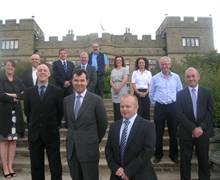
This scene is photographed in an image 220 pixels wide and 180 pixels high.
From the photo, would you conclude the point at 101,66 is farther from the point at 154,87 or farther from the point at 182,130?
the point at 182,130

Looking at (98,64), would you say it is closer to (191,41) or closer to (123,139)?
(123,139)

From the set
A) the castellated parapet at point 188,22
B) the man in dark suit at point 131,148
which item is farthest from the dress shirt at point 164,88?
the castellated parapet at point 188,22

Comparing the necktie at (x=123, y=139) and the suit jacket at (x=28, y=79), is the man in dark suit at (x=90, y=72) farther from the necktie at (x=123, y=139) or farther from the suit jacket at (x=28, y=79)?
the necktie at (x=123, y=139)

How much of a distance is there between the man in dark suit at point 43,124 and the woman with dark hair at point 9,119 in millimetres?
851

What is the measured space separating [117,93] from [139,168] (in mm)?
3365

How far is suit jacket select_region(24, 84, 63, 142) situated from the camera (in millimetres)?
4801

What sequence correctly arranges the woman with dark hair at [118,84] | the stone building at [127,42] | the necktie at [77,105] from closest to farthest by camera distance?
the necktie at [77,105], the woman with dark hair at [118,84], the stone building at [127,42]

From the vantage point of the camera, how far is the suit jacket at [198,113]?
511 centimetres

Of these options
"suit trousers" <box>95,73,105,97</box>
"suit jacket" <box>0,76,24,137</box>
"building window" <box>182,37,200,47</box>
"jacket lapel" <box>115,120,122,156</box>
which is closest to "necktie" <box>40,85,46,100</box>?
"suit jacket" <box>0,76,24,137</box>

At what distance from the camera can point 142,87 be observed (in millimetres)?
6785

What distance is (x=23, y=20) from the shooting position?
3738cm

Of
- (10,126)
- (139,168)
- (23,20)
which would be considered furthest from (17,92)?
(23,20)

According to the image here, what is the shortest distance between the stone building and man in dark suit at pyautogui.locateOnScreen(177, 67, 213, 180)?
2992cm

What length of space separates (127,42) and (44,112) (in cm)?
3185
